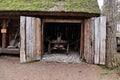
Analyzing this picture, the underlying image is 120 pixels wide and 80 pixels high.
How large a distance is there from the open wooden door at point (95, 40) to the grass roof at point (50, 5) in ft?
2.43

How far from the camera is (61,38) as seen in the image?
1291 cm

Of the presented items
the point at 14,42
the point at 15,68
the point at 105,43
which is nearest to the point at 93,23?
the point at 105,43

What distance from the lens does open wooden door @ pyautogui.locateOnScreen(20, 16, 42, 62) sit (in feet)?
31.0

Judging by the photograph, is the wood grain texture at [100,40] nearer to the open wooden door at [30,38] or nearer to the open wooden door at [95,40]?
the open wooden door at [95,40]

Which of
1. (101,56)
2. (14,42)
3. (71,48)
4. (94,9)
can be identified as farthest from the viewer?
(71,48)

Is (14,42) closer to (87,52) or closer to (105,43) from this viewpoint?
(87,52)

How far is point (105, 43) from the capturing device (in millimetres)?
9156

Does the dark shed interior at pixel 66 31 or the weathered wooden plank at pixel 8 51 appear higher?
the dark shed interior at pixel 66 31

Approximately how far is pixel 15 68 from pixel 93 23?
12.8 ft

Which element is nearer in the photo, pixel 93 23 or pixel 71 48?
pixel 93 23

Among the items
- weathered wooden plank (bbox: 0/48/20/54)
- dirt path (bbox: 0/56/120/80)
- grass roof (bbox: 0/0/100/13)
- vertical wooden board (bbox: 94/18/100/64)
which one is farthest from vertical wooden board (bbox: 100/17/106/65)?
weathered wooden plank (bbox: 0/48/20/54)

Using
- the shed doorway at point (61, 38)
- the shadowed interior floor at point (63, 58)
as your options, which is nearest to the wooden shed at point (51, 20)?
the shadowed interior floor at point (63, 58)

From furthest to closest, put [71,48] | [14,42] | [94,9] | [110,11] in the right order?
[71,48] → [14,42] → [94,9] → [110,11]

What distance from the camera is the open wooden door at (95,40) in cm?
920
